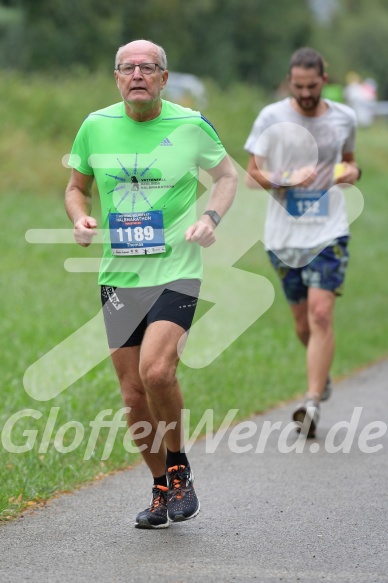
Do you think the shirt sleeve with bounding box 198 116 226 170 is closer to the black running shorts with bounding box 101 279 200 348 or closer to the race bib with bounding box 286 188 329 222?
the black running shorts with bounding box 101 279 200 348

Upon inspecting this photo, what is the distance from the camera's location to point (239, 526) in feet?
20.0

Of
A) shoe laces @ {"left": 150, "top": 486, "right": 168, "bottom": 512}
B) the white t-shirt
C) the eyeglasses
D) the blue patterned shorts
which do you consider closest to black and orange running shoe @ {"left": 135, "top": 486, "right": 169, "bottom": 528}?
shoe laces @ {"left": 150, "top": 486, "right": 168, "bottom": 512}

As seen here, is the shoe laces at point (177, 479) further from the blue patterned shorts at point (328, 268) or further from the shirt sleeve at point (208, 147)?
the blue patterned shorts at point (328, 268)

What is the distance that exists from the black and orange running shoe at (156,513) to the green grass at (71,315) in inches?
27.4

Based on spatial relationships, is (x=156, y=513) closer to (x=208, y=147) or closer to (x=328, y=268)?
(x=208, y=147)

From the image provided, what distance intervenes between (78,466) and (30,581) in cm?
256

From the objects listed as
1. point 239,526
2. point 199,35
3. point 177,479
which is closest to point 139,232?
point 177,479

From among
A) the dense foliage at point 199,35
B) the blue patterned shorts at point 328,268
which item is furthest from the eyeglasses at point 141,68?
the dense foliage at point 199,35

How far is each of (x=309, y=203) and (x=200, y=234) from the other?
10.6 ft

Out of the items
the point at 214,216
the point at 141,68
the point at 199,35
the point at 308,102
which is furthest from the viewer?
the point at 199,35

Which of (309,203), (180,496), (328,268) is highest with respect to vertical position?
(309,203)

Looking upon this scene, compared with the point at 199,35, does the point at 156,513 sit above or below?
below

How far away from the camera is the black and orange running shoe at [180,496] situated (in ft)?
19.9

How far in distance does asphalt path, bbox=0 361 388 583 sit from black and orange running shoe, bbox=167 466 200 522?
0.09 m
